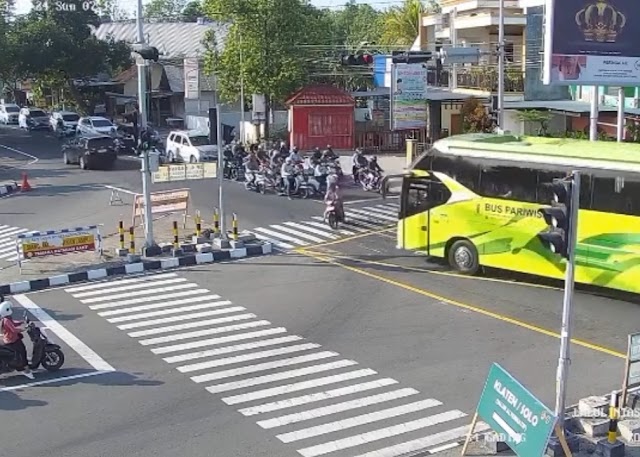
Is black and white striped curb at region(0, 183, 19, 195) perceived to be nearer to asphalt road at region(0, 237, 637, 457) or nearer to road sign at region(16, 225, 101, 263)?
road sign at region(16, 225, 101, 263)

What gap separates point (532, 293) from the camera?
17875 mm

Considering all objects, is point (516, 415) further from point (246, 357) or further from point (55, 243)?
point (55, 243)

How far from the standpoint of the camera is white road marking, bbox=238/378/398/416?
38.8 feet

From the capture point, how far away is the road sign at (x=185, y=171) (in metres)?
25.7

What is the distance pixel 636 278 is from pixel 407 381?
19.7ft

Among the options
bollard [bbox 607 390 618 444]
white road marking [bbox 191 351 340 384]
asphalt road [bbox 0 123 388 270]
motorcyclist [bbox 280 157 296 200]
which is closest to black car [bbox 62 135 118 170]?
asphalt road [bbox 0 123 388 270]

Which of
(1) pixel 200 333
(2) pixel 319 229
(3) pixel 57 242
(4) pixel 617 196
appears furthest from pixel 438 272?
(3) pixel 57 242

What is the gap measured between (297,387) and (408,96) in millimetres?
22423

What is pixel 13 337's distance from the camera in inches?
512

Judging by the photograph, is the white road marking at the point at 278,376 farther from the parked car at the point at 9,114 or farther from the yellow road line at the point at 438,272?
the parked car at the point at 9,114

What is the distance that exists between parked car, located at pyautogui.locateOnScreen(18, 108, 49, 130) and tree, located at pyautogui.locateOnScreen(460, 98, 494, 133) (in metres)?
30.9

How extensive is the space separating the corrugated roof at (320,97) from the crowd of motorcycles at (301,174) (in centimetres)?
879

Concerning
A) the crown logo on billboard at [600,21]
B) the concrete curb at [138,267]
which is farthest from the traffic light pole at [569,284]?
the crown logo on billboard at [600,21]

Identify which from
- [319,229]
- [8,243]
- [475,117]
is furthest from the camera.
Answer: [475,117]
